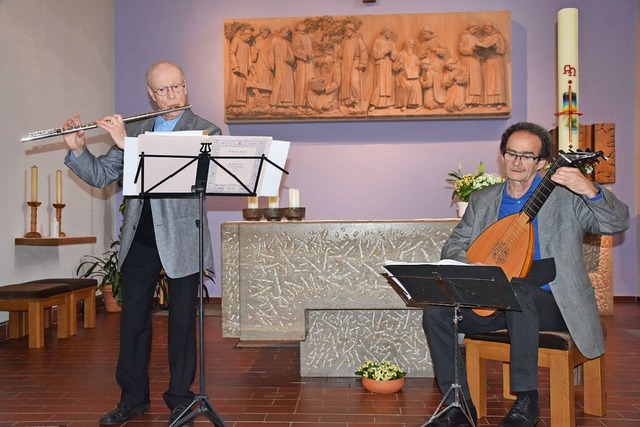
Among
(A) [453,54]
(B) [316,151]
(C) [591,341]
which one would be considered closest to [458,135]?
(A) [453,54]

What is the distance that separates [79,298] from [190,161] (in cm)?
340

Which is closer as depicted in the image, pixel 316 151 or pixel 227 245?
pixel 227 245

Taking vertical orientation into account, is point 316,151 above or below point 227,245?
above

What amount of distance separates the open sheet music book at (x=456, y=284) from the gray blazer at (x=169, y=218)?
900mm

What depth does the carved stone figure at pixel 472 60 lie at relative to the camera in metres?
6.64

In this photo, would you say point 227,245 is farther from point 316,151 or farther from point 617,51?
point 617,51

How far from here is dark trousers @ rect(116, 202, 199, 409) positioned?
2951 mm

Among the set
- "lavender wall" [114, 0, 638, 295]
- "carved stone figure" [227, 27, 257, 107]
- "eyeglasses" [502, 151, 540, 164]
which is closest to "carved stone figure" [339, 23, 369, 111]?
"lavender wall" [114, 0, 638, 295]

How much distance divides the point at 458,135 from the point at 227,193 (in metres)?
4.65

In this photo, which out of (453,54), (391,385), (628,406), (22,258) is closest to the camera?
(628,406)

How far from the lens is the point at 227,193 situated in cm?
258

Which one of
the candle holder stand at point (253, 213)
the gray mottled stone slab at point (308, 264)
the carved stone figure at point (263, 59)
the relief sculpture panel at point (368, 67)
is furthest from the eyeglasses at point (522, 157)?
the carved stone figure at point (263, 59)

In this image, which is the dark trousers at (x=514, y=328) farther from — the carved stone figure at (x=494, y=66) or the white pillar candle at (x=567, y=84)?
the carved stone figure at (x=494, y=66)

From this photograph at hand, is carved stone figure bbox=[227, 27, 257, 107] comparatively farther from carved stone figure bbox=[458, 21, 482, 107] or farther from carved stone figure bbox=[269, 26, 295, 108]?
carved stone figure bbox=[458, 21, 482, 107]
